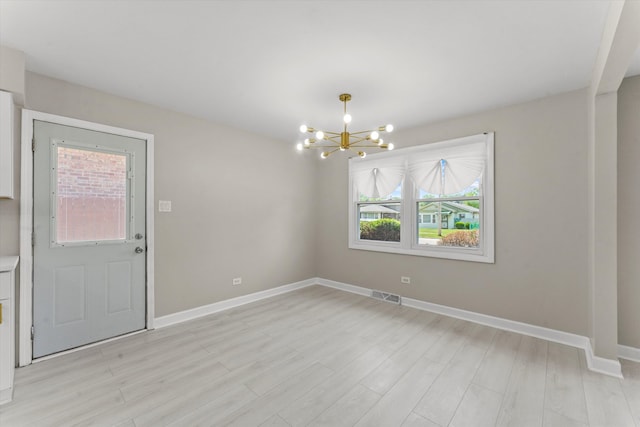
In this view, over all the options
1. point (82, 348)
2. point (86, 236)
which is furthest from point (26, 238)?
point (82, 348)

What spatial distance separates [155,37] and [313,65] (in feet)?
4.05

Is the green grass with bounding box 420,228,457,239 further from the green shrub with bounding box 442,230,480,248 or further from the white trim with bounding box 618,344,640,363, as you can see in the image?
the white trim with bounding box 618,344,640,363

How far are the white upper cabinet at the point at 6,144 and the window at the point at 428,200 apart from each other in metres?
4.03

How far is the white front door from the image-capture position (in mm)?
2547

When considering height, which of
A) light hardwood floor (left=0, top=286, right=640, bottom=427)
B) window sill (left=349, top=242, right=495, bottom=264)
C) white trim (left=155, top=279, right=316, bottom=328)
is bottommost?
light hardwood floor (left=0, top=286, right=640, bottom=427)

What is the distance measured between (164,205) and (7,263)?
57.9 inches

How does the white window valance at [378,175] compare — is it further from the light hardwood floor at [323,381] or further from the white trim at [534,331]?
the light hardwood floor at [323,381]

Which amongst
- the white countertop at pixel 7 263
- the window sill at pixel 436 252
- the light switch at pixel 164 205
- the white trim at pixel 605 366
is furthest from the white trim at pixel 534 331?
the white countertop at pixel 7 263

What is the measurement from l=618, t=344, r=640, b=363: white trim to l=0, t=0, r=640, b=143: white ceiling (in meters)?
2.61

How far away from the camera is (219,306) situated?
3840 mm

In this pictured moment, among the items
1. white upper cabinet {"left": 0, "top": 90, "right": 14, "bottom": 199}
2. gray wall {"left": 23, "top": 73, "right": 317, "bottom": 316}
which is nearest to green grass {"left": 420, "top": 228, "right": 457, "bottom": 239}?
gray wall {"left": 23, "top": 73, "right": 317, "bottom": 316}

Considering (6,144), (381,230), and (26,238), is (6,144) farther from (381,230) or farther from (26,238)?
(381,230)

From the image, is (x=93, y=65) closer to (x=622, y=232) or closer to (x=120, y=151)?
(x=120, y=151)

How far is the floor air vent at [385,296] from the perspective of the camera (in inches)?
163
